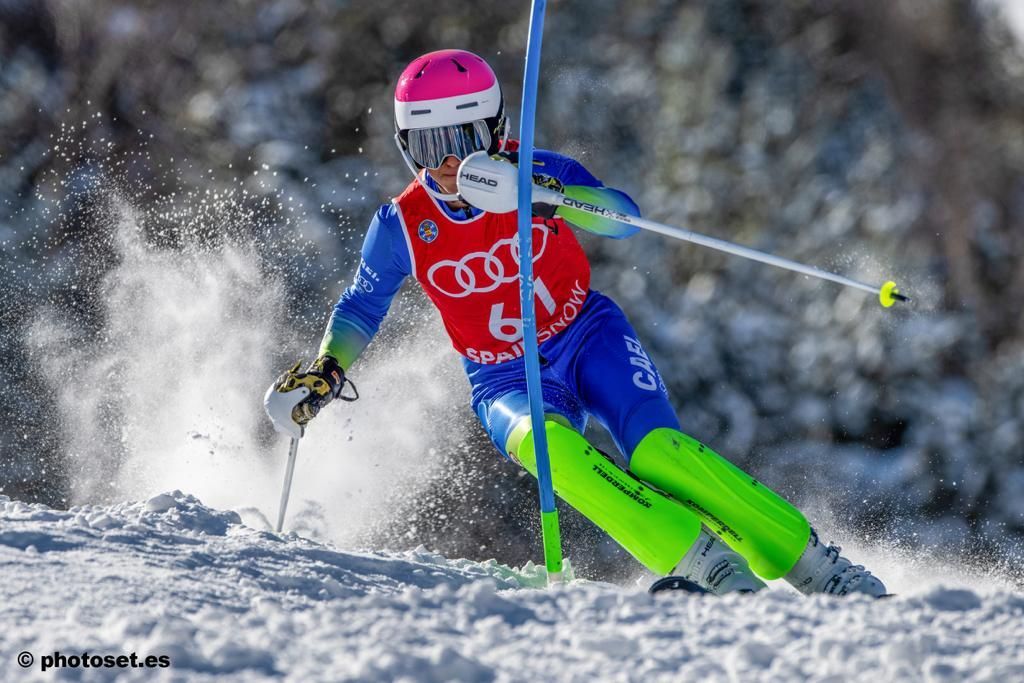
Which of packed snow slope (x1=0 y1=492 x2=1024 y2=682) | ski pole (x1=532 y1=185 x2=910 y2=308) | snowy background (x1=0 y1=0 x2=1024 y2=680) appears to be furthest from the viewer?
snowy background (x1=0 y1=0 x2=1024 y2=680)

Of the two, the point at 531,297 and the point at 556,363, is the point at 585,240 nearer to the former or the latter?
the point at 556,363

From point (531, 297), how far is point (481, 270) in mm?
358

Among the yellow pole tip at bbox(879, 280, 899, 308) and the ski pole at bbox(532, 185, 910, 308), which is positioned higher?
the ski pole at bbox(532, 185, 910, 308)

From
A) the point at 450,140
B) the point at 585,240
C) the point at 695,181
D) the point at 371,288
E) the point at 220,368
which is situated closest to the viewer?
the point at 450,140

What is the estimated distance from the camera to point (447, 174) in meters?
3.51

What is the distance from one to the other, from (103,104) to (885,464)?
696 centimetres

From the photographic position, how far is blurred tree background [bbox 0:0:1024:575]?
7.73 m

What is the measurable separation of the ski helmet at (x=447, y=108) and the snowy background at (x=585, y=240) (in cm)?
216

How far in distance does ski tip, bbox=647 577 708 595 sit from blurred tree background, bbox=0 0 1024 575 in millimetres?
3378

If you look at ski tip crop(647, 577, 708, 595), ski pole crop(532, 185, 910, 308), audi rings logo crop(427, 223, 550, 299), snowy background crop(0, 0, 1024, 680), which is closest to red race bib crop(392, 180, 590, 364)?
audi rings logo crop(427, 223, 550, 299)

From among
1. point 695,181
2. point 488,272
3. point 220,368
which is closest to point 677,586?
point 488,272

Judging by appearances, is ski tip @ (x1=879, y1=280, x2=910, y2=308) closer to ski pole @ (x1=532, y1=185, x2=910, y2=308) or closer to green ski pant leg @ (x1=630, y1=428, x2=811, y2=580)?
ski pole @ (x1=532, y1=185, x2=910, y2=308)

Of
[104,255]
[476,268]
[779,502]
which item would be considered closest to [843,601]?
[779,502]

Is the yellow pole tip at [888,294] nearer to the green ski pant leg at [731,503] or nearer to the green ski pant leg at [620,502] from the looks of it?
the green ski pant leg at [731,503]
